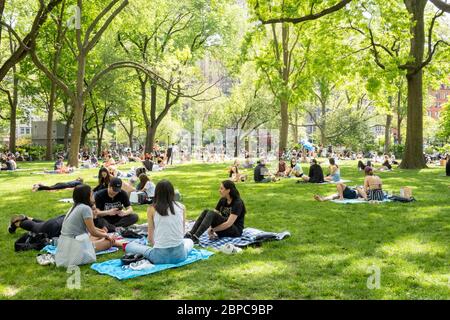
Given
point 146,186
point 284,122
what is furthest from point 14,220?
point 284,122

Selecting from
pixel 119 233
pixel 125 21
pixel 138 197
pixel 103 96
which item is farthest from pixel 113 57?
pixel 119 233

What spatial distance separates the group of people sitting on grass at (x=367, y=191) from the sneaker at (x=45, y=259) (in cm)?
843

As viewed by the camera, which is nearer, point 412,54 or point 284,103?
point 412,54

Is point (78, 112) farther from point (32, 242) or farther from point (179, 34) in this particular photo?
point (32, 242)

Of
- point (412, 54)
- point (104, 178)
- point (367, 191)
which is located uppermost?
point (412, 54)

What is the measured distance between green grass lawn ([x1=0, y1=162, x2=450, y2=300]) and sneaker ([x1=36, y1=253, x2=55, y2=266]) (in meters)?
0.09

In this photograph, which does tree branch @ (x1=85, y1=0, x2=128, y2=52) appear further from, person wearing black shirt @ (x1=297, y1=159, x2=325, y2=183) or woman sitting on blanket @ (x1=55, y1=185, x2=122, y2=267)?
woman sitting on blanket @ (x1=55, y1=185, x2=122, y2=267)

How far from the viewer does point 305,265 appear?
267 inches

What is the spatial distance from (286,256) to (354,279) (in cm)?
143

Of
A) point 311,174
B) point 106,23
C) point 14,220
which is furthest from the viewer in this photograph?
point 106,23

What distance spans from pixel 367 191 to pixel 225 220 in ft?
20.0

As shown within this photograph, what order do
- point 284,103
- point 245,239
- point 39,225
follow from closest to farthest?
point 245,239 → point 39,225 → point 284,103

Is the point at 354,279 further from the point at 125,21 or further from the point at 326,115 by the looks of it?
the point at 326,115

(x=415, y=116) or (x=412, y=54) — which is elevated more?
(x=412, y=54)
